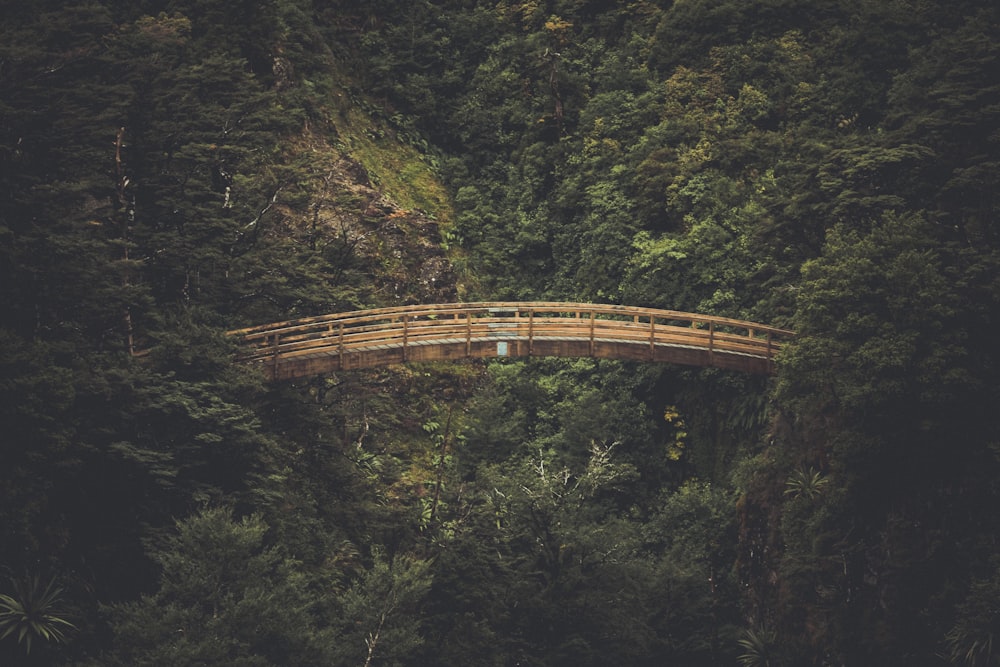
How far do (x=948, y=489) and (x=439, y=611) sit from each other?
14.1m

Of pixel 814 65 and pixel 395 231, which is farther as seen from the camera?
pixel 395 231

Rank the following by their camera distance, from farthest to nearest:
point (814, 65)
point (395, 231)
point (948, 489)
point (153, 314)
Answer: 1. point (395, 231)
2. point (814, 65)
3. point (153, 314)
4. point (948, 489)

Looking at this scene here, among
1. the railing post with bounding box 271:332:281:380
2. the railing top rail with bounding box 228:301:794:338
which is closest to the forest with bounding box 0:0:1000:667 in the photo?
the railing top rail with bounding box 228:301:794:338

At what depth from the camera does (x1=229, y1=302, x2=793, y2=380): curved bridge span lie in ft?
113

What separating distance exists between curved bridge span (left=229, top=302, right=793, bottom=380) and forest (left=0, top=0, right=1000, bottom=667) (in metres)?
1.18

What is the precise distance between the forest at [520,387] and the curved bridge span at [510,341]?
1.18 meters

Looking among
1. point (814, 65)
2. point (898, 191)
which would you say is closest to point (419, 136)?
point (814, 65)

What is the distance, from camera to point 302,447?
3503cm

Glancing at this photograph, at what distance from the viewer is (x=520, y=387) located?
46.3 metres

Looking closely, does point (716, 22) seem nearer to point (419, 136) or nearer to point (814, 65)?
point (814, 65)

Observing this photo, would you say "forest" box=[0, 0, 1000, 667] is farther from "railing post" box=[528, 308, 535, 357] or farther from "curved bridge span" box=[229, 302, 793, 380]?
"railing post" box=[528, 308, 535, 357]

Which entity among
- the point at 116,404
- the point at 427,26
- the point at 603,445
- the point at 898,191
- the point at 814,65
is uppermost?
the point at 427,26

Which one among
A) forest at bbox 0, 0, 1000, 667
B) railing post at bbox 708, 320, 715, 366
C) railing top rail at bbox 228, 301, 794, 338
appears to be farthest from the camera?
railing post at bbox 708, 320, 715, 366

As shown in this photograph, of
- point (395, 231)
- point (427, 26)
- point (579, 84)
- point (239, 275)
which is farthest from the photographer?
point (427, 26)
